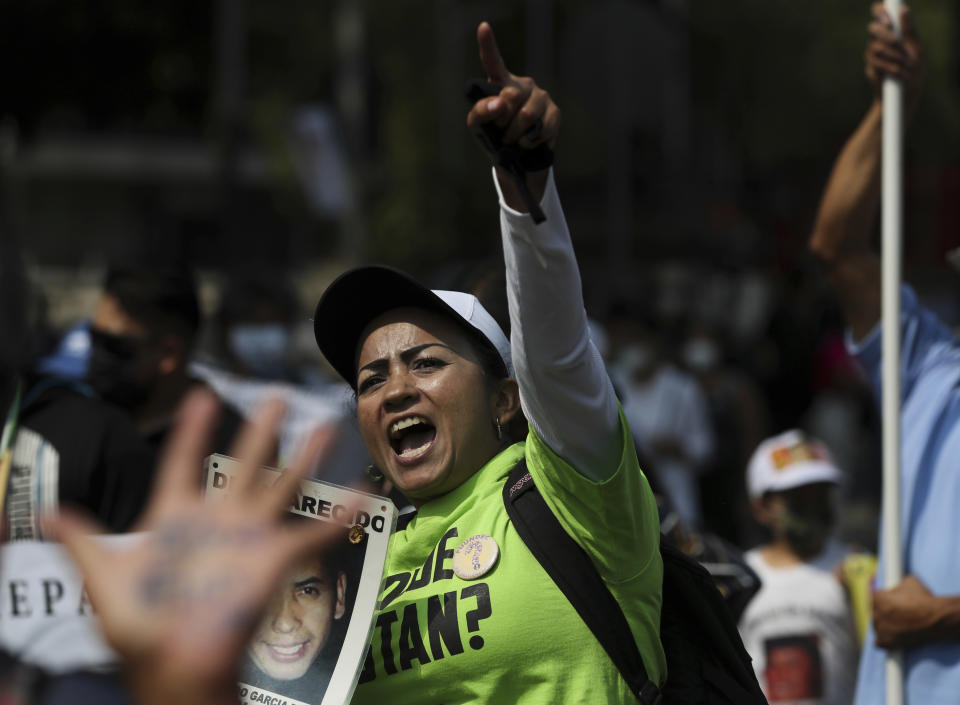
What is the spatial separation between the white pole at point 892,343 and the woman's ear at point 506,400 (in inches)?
44.6

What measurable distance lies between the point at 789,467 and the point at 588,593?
3.70 m

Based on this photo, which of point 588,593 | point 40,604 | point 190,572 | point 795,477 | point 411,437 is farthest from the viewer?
point 795,477

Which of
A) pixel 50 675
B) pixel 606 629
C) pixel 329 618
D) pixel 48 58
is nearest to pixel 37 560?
pixel 50 675

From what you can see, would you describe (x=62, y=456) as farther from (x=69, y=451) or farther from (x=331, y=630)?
(x=331, y=630)

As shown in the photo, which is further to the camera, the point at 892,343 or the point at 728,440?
the point at 728,440

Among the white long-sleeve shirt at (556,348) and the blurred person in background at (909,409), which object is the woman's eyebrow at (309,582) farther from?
the blurred person in background at (909,409)

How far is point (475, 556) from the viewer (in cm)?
241

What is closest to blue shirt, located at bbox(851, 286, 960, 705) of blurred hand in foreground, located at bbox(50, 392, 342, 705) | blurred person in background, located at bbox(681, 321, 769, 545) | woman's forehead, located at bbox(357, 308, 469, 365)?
woman's forehead, located at bbox(357, 308, 469, 365)

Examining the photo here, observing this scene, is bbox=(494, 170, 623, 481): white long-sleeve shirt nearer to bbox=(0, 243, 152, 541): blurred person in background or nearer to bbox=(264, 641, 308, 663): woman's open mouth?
bbox=(264, 641, 308, 663): woman's open mouth

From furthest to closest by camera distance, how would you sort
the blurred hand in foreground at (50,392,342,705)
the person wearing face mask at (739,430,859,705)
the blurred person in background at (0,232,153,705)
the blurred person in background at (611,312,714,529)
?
the blurred person in background at (611,312,714,529)
the person wearing face mask at (739,430,859,705)
the blurred person in background at (0,232,153,705)
the blurred hand in foreground at (50,392,342,705)

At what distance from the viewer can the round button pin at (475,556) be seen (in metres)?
2.39

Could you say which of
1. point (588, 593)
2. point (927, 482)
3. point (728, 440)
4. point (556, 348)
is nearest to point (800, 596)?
point (927, 482)

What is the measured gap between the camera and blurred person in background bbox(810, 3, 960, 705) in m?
3.36

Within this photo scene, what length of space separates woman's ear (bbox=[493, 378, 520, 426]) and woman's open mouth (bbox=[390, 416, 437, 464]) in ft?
0.49
